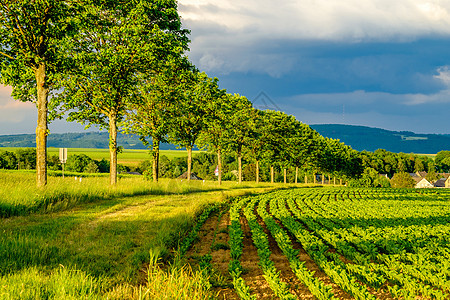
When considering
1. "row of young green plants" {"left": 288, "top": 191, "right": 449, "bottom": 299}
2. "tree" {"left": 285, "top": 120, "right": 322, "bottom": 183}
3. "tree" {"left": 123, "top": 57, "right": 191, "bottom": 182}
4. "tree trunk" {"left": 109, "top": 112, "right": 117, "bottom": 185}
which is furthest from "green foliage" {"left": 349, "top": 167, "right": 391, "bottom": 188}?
"row of young green plants" {"left": 288, "top": 191, "right": 449, "bottom": 299}

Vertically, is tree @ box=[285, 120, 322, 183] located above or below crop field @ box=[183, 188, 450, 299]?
above

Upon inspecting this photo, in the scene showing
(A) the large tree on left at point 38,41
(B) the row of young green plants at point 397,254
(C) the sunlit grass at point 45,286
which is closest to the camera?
(C) the sunlit grass at point 45,286

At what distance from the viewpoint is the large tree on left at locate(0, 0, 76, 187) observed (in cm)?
1664

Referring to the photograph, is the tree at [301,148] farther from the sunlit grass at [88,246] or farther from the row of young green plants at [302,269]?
the row of young green plants at [302,269]

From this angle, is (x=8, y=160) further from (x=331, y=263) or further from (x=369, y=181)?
(x=331, y=263)

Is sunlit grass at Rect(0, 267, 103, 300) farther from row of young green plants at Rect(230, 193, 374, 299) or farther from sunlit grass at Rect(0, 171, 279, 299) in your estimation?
row of young green plants at Rect(230, 193, 374, 299)

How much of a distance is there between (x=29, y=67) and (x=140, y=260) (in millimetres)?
16091

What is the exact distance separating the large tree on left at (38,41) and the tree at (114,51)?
313 centimetres

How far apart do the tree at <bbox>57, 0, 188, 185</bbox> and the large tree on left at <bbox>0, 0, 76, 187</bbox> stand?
3130 millimetres

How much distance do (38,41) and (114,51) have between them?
6.69 metres

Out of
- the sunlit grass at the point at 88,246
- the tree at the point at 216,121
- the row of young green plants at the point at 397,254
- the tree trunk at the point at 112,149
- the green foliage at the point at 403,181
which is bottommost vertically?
the green foliage at the point at 403,181

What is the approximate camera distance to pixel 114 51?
23.7 m

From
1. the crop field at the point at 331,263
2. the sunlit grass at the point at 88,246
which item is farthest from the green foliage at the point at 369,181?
the sunlit grass at the point at 88,246

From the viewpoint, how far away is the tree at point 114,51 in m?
21.9
